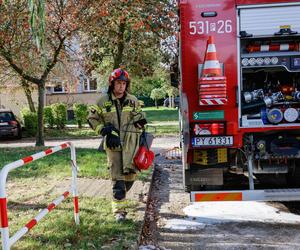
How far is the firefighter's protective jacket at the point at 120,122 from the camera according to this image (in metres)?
5.39

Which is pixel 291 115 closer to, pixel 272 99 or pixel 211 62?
pixel 272 99

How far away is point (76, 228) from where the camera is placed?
500 centimetres

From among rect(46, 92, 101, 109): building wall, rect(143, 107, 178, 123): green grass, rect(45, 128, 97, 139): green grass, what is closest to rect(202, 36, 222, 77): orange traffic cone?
rect(45, 128, 97, 139): green grass

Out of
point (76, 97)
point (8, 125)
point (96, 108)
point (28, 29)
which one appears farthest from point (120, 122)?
point (76, 97)

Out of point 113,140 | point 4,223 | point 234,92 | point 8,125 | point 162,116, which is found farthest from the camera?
point 162,116

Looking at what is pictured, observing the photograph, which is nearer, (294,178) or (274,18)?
(274,18)

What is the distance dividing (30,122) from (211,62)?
20.0 meters

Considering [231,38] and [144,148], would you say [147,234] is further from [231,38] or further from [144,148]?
[231,38]

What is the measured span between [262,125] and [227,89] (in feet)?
2.04

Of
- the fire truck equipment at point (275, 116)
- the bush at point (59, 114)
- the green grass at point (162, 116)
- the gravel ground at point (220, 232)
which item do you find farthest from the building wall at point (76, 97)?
the fire truck equipment at point (275, 116)

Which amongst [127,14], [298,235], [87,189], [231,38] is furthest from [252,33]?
[127,14]

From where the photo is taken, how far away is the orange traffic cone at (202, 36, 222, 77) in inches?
195

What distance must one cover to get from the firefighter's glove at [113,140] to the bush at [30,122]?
19.0 meters

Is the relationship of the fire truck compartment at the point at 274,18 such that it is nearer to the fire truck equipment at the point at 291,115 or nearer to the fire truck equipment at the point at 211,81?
the fire truck equipment at the point at 211,81
